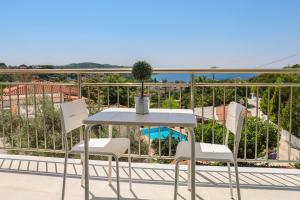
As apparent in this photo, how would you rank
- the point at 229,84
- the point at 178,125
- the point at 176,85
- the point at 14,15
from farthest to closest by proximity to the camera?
the point at 14,15 → the point at 176,85 → the point at 229,84 → the point at 178,125

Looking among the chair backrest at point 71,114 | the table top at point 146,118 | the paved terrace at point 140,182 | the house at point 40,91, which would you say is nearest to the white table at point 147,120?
the table top at point 146,118

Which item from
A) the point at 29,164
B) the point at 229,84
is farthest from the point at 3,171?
the point at 229,84

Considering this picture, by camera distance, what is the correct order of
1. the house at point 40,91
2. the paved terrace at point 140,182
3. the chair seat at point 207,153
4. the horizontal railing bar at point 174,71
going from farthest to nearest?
the house at point 40,91 → the horizontal railing bar at point 174,71 → the paved terrace at point 140,182 → the chair seat at point 207,153

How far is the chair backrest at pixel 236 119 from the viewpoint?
1958mm

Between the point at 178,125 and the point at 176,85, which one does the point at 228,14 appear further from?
the point at 178,125

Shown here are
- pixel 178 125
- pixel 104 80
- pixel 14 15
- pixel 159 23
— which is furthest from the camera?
pixel 159 23

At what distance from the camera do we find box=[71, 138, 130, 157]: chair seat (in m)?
2.17

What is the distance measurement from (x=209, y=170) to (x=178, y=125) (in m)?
1.39

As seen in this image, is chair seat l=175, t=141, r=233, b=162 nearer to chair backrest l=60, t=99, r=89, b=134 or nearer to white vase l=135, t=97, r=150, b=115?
white vase l=135, t=97, r=150, b=115

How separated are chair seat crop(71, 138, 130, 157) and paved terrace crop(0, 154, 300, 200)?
18.8 inches

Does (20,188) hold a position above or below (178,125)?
below

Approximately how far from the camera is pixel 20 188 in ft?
8.66

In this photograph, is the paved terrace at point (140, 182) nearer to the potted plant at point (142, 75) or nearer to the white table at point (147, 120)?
the white table at point (147, 120)

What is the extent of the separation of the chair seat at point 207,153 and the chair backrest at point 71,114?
861 mm
